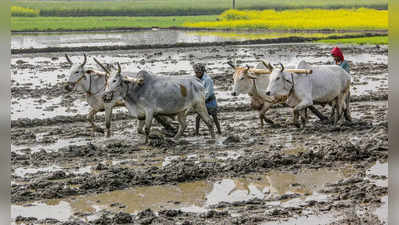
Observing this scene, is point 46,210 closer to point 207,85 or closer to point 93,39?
point 207,85

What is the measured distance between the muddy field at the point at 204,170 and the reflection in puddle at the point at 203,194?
0.01 m

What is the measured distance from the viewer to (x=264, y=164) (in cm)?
840

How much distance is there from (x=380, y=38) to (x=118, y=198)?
30.0 metres

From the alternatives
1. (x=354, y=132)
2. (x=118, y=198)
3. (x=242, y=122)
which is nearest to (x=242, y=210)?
(x=118, y=198)

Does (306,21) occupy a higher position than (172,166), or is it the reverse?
(306,21)

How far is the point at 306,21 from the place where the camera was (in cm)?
5097

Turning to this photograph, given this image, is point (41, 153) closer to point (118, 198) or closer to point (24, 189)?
point (24, 189)

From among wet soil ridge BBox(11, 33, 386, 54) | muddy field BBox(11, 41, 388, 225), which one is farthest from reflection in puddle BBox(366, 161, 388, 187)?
wet soil ridge BBox(11, 33, 386, 54)

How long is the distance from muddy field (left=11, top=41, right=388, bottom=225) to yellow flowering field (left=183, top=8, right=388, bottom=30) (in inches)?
1229

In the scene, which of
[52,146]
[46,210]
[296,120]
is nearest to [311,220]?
[46,210]

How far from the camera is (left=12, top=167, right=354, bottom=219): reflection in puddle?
6711mm

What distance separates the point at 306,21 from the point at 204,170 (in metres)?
44.9

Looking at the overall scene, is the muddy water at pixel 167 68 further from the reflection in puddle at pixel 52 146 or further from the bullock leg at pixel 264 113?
the reflection in puddle at pixel 52 146

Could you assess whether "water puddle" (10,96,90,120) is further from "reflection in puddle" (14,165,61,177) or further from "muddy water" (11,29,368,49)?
"muddy water" (11,29,368,49)
